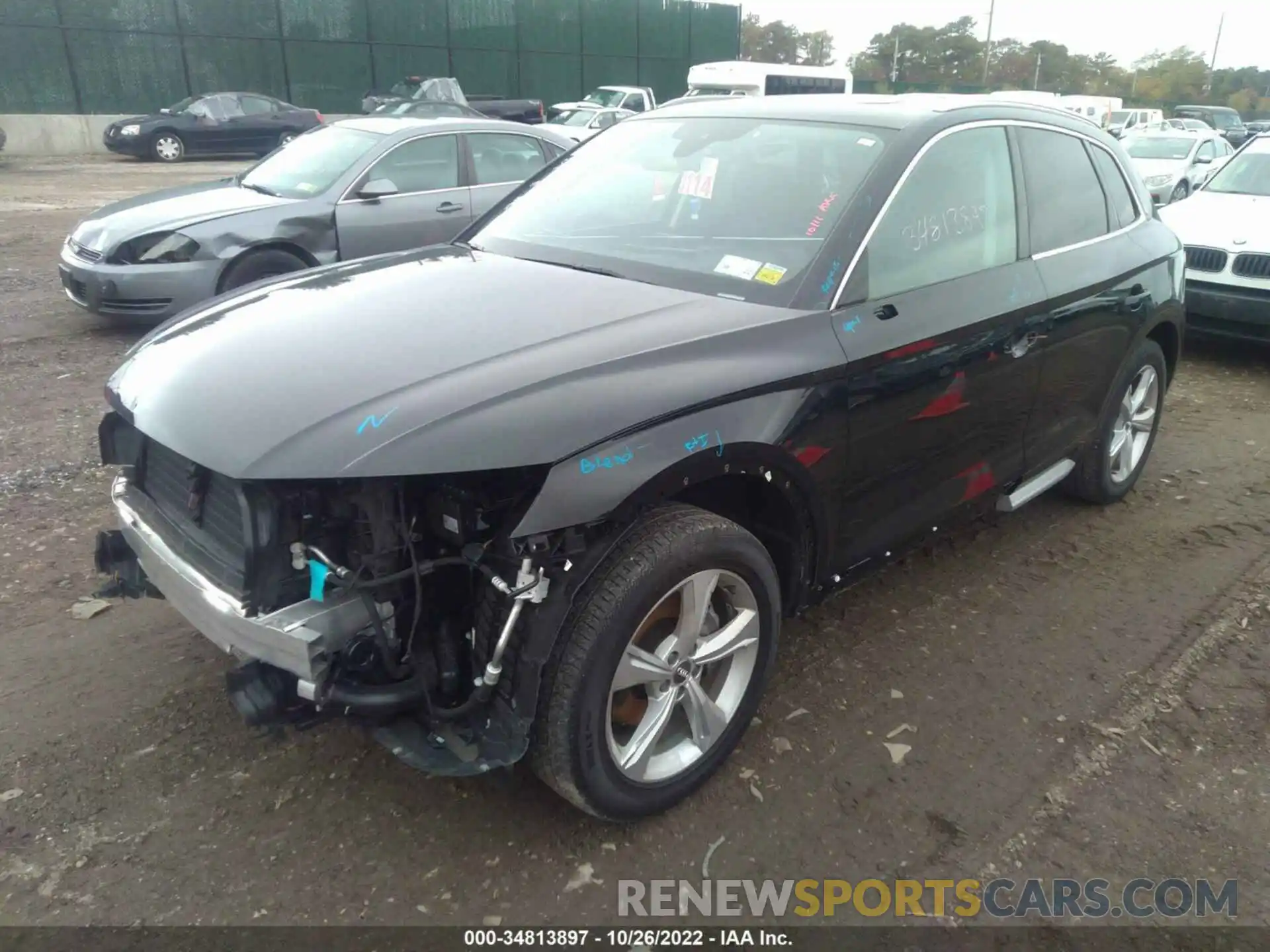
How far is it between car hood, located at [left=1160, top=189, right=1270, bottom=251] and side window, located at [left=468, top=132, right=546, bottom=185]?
510 centimetres

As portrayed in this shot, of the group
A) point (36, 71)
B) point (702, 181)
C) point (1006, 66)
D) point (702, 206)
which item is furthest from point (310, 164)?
point (1006, 66)

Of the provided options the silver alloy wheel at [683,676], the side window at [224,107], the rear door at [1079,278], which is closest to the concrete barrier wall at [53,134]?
the side window at [224,107]

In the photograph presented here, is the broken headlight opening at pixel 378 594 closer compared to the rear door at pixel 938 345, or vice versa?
the broken headlight opening at pixel 378 594


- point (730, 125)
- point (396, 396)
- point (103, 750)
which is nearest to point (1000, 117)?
point (730, 125)

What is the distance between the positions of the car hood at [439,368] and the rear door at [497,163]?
5033 millimetres

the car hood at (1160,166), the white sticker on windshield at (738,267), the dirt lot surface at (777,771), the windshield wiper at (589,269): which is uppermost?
the white sticker on windshield at (738,267)

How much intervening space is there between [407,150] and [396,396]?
5.98 metres

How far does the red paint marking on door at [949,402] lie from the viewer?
3.12m

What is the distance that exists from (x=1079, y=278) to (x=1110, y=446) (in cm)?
109

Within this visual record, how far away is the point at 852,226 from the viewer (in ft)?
9.64

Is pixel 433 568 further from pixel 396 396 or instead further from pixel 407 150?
pixel 407 150

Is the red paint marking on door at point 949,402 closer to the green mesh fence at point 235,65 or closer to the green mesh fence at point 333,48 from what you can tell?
the green mesh fence at point 333,48

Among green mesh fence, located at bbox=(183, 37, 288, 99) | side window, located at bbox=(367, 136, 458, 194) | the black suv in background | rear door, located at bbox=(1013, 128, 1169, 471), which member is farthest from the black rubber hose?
the black suv in background

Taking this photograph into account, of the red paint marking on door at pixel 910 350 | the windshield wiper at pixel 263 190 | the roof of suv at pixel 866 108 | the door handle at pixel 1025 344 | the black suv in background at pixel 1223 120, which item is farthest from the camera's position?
the black suv in background at pixel 1223 120
